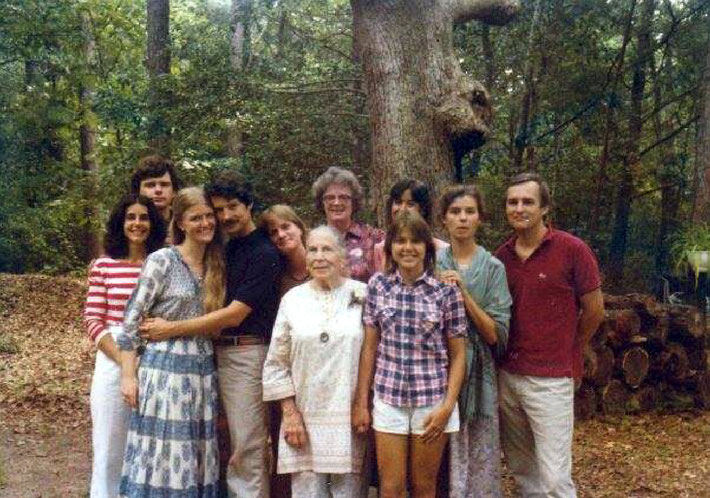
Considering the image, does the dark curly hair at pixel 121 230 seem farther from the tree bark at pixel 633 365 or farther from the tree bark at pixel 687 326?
the tree bark at pixel 687 326

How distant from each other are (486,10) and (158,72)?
5.60 meters

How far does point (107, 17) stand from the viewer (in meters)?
11.2

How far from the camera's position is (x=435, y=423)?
3.27m

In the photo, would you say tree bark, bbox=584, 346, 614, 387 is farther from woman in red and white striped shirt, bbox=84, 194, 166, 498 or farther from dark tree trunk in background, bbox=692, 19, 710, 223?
woman in red and white striped shirt, bbox=84, 194, 166, 498

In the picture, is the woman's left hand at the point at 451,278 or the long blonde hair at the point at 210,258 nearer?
the woman's left hand at the point at 451,278

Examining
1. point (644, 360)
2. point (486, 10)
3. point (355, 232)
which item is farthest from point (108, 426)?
point (644, 360)

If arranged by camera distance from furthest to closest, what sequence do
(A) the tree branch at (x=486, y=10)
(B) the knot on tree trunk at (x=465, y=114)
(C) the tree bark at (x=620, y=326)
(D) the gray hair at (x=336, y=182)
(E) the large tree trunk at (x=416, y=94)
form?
(C) the tree bark at (x=620, y=326), (A) the tree branch at (x=486, y=10), (E) the large tree trunk at (x=416, y=94), (B) the knot on tree trunk at (x=465, y=114), (D) the gray hair at (x=336, y=182)

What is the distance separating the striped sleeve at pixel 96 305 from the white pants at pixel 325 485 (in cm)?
125

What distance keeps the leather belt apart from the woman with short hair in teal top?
0.98 m

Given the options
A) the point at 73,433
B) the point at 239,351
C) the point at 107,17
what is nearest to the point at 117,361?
the point at 239,351

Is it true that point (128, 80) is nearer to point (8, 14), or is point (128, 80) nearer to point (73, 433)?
point (8, 14)

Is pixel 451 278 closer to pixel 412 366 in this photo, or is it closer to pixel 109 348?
pixel 412 366

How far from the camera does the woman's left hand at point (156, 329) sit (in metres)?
3.50

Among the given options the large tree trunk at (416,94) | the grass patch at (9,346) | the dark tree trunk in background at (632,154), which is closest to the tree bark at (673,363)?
the large tree trunk at (416,94)
